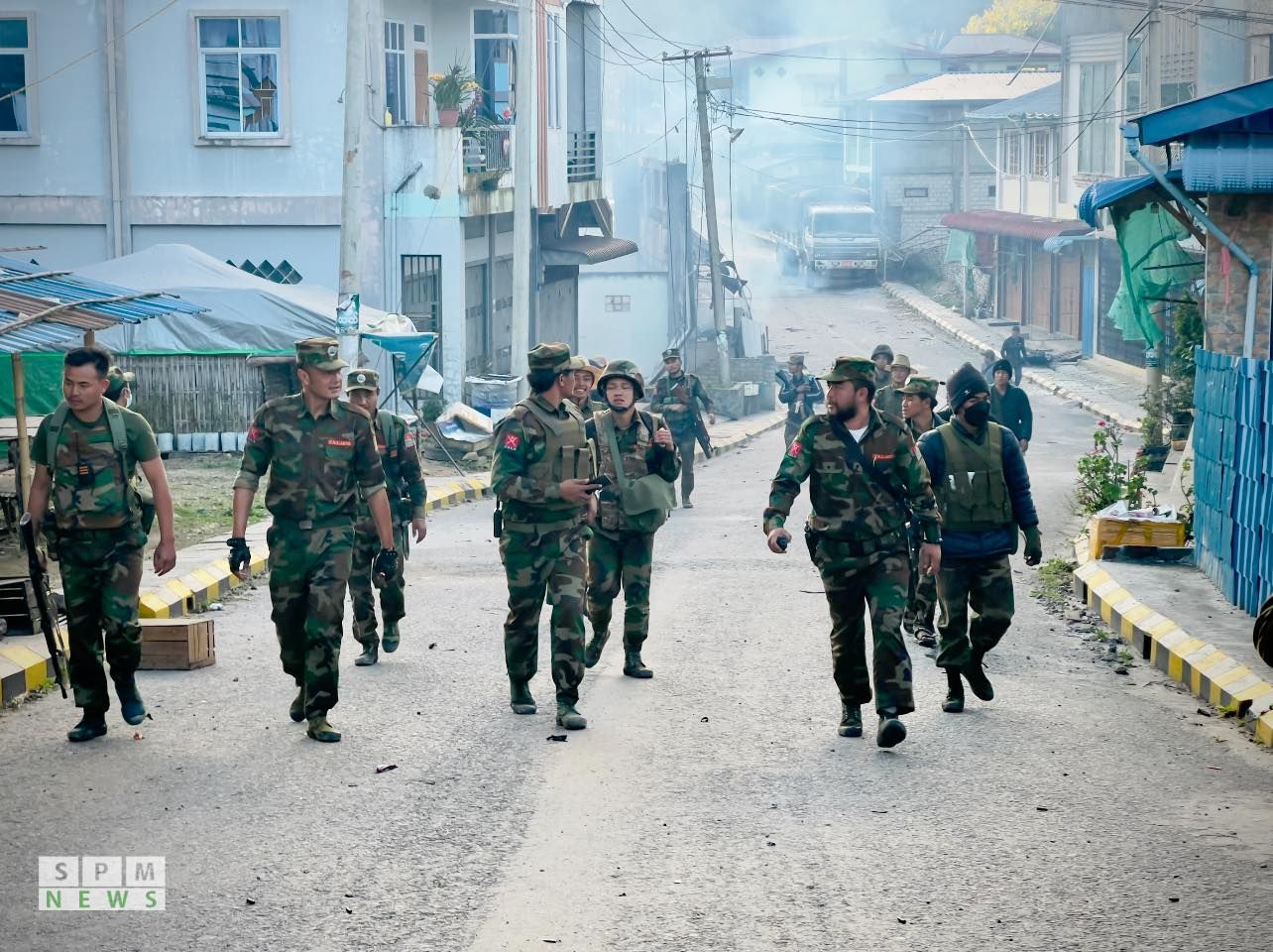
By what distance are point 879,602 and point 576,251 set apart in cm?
2869

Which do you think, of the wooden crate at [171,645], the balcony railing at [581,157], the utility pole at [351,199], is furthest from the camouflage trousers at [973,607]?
the balcony railing at [581,157]

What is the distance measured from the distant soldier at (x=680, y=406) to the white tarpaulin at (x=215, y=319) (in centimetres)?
555

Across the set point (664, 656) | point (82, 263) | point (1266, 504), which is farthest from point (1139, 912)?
point (82, 263)

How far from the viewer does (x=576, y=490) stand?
884 cm

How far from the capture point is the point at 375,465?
868cm

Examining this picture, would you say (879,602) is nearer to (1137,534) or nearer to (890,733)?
(890,733)

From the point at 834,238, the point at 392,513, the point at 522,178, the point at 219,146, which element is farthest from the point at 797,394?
the point at 834,238

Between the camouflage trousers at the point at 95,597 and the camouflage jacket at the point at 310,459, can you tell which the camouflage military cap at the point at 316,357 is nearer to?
the camouflage jacket at the point at 310,459

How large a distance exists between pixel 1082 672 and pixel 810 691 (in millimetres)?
1994

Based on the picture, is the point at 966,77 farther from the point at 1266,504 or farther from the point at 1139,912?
the point at 1139,912

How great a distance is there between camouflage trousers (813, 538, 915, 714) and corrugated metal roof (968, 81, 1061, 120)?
3994 centimetres

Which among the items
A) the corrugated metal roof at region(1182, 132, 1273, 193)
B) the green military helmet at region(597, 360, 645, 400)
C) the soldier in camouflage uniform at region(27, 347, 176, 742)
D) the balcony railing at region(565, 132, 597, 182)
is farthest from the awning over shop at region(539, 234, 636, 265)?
the soldier in camouflage uniform at region(27, 347, 176, 742)

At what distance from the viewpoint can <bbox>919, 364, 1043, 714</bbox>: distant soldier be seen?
9.28 m

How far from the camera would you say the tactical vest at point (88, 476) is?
27.7 ft
